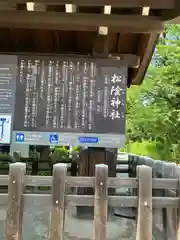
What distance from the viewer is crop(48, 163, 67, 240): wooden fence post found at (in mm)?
3102

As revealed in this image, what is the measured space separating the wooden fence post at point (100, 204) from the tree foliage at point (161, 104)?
6.20 metres

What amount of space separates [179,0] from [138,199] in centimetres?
231

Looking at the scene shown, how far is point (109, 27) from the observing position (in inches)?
171

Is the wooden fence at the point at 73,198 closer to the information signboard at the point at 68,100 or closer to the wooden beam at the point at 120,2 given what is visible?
the information signboard at the point at 68,100

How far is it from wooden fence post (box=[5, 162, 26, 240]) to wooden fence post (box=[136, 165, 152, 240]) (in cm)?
113

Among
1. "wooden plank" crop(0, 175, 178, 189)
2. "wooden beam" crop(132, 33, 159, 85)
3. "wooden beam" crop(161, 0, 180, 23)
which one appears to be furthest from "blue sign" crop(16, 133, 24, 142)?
"wooden beam" crop(161, 0, 180, 23)

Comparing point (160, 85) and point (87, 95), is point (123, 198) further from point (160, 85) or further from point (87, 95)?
point (160, 85)

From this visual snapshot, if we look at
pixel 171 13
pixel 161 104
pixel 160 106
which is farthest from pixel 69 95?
pixel 161 104

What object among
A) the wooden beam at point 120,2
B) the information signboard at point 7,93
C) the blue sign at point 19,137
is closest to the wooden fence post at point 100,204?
the blue sign at point 19,137

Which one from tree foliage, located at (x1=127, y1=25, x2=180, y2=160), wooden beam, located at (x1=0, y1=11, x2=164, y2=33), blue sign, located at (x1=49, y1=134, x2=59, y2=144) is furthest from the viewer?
tree foliage, located at (x1=127, y1=25, x2=180, y2=160)

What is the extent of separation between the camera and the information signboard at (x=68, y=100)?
179 inches

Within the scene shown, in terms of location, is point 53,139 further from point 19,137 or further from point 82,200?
point 82,200

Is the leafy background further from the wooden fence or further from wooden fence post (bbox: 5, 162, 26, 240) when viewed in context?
wooden fence post (bbox: 5, 162, 26, 240)

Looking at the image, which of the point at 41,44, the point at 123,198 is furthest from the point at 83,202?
the point at 41,44
